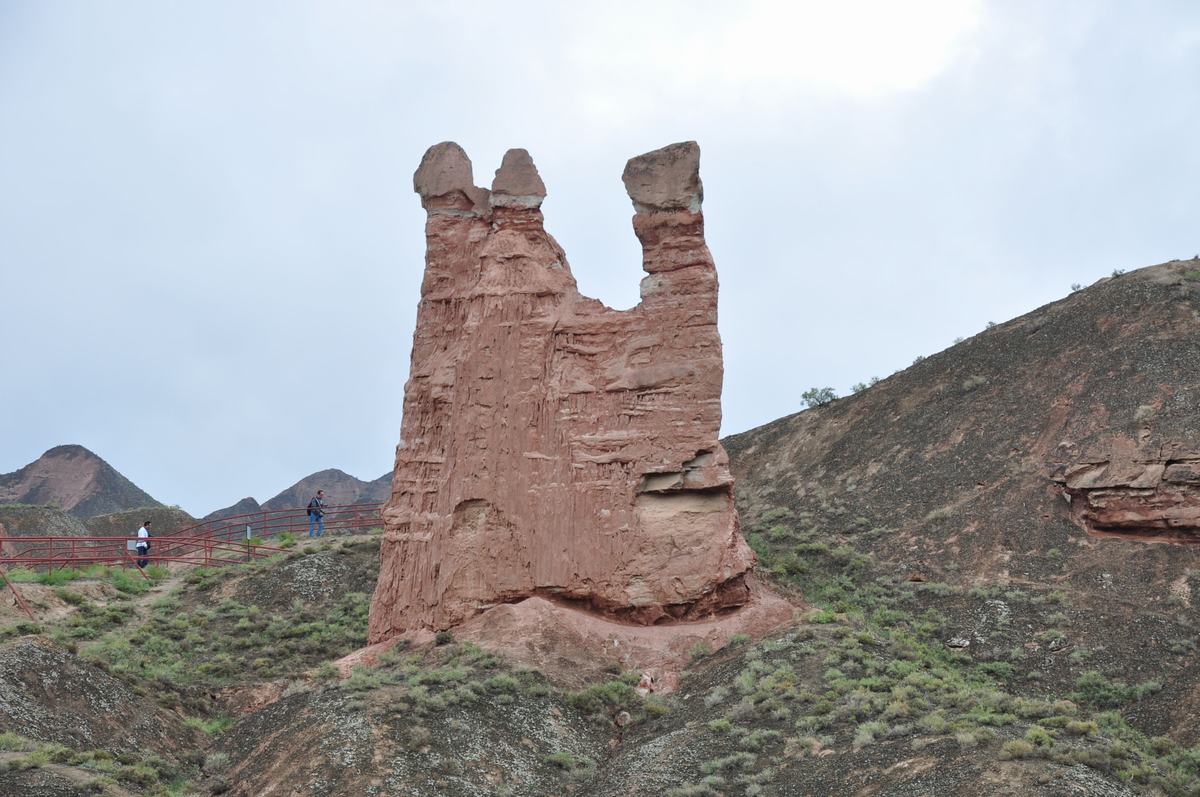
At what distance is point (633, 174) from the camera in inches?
934

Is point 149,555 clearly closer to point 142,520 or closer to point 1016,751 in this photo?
point 142,520

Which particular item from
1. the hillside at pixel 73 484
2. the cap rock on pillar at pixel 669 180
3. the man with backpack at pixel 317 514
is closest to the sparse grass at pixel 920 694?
the cap rock on pillar at pixel 669 180

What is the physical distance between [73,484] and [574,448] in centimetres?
6941

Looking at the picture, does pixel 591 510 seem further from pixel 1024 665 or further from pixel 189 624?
pixel 189 624

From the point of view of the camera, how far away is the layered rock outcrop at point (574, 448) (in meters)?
22.5

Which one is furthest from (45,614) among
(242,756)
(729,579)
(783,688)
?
(783,688)

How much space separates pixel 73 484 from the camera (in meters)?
82.5

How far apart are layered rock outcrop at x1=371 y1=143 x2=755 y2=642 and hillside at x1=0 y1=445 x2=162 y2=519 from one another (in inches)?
2451

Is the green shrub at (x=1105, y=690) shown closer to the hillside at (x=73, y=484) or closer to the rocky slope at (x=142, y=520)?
the rocky slope at (x=142, y=520)

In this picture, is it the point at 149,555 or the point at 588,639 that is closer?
the point at 588,639

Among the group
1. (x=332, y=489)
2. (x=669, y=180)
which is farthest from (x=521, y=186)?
(x=332, y=489)

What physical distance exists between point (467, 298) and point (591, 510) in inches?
212

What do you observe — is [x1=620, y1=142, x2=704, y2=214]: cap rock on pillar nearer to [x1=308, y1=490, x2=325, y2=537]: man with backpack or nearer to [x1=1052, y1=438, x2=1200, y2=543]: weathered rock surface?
[x1=1052, y1=438, x2=1200, y2=543]: weathered rock surface

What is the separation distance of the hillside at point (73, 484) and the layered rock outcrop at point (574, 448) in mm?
62253
